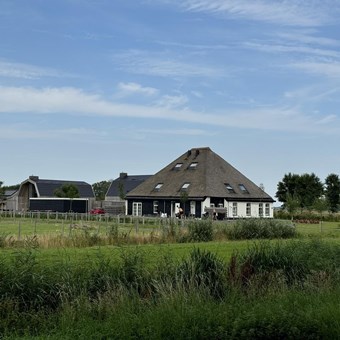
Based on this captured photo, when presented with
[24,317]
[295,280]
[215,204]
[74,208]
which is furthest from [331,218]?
[24,317]

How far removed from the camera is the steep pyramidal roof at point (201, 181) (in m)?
57.7

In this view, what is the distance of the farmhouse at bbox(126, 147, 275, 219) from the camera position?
56.8 meters

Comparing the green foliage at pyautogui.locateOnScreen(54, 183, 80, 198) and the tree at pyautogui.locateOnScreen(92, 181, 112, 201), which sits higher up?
the tree at pyautogui.locateOnScreen(92, 181, 112, 201)

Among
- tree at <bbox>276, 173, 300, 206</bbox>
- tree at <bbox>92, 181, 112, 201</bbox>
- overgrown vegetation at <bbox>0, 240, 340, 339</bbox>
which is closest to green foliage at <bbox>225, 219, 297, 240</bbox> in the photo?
overgrown vegetation at <bbox>0, 240, 340, 339</bbox>

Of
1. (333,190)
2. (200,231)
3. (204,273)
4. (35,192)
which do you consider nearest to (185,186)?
(333,190)

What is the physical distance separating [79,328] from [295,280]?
5.51m

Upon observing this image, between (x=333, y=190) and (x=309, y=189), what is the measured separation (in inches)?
174

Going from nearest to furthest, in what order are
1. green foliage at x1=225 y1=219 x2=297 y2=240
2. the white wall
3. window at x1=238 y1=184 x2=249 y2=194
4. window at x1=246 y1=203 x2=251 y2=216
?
green foliage at x1=225 y1=219 x2=297 y2=240
the white wall
window at x1=246 y1=203 x2=251 y2=216
window at x1=238 y1=184 x2=249 y2=194

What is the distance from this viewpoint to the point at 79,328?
9383 mm

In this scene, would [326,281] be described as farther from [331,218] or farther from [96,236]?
[331,218]

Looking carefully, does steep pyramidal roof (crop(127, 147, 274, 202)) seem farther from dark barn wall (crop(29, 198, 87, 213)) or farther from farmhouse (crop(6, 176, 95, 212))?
farmhouse (crop(6, 176, 95, 212))

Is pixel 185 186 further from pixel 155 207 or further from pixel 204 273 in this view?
pixel 204 273

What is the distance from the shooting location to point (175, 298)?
34.9 ft

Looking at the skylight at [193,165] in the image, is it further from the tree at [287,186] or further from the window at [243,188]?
the tree at [287,186]
